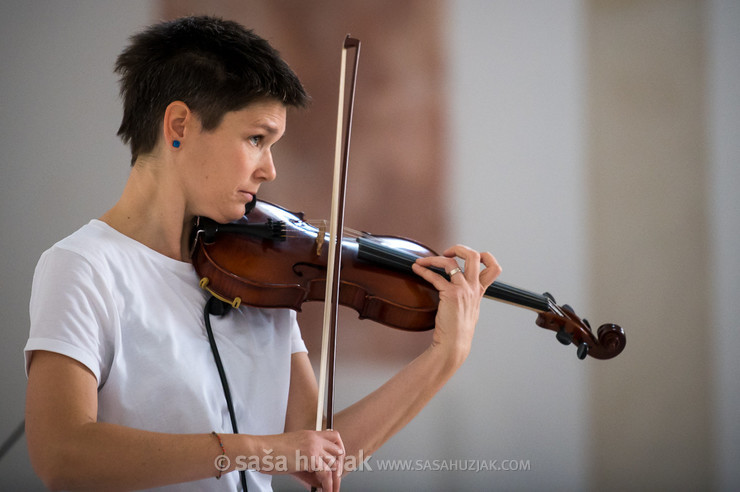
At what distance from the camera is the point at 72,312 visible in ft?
2.71

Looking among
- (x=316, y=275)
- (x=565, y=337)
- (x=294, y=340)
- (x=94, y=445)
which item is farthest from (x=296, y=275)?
(x=565, y=337)

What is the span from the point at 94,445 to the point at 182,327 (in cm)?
26

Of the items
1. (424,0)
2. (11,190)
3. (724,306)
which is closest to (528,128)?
(424,0)

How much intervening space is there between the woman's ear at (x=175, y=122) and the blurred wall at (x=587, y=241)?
1166 mm

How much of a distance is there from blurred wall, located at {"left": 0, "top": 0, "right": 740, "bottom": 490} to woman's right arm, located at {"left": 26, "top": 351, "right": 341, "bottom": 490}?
1.21 meters

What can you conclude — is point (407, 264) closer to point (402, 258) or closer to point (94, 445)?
point (402, 258)

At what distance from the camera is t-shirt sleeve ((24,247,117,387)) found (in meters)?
0.80

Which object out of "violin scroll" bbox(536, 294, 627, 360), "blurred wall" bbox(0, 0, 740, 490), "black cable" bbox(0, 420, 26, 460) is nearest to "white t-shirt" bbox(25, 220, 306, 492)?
"violin scroll" bbox(536, 294, 627, 360)

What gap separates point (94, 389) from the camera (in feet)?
2.68

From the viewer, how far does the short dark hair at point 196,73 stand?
0.98 meters

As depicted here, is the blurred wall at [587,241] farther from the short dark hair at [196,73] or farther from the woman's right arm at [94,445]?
the woman's right arm at [94,445]

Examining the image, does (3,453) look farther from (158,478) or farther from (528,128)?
(528,128)

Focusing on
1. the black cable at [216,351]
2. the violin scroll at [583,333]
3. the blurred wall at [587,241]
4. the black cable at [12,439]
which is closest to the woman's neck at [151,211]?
the black cable at [216,351]

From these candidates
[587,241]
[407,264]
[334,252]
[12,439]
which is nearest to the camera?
[334,252]
